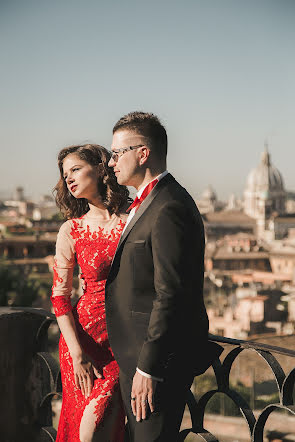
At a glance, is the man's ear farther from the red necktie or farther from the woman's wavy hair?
the woman's wavy hair

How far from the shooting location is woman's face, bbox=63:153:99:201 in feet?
4.85

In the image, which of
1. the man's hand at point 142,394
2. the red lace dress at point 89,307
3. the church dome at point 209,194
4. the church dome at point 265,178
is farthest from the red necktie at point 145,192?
the church dome at point 209,194

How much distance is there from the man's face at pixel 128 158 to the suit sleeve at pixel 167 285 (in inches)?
5.1

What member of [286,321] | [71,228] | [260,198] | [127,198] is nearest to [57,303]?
[71,228]

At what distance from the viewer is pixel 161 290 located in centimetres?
117

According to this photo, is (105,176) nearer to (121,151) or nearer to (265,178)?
(121,151)

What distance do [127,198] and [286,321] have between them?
89.4 ft

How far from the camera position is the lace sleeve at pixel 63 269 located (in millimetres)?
1440

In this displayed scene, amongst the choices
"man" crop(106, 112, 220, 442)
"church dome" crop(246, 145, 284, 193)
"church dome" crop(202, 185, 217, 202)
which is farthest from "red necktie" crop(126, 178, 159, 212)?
"church dome" crop(202, 185, 217, 202)

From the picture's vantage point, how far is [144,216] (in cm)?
124

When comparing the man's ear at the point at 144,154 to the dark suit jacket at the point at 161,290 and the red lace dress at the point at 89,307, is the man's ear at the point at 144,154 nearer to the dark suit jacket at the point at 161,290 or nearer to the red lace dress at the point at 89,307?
the dark suit jacket at the point at 161,290

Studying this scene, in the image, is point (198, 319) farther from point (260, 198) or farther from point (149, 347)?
point (260, 198)

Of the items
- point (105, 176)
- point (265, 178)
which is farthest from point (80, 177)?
point (265, 178)

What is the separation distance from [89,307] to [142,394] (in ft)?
0.93
